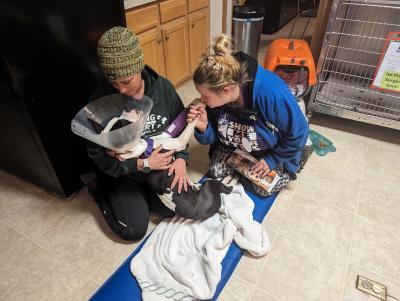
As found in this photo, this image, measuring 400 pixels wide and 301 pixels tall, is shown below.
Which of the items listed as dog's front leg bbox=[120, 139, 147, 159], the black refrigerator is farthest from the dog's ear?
the black refrigerator

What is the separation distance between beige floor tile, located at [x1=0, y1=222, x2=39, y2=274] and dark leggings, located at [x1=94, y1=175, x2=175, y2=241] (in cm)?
32

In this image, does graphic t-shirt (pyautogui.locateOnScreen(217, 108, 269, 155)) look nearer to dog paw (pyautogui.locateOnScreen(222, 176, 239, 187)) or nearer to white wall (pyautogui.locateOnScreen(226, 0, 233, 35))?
dog paw (pyautogui.locateOnScreen(222, 176, 239, 187))

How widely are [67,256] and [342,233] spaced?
3.68 feet

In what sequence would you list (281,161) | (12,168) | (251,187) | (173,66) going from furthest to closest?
(173,66)
(12,168)
(251,187)
(281,161)

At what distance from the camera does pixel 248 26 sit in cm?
243

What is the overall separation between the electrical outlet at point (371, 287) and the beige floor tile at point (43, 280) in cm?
100

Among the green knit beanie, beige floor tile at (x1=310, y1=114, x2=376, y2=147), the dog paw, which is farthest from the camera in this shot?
beige floor tile at (x1=310, y1=114, x2=376, y2=147)

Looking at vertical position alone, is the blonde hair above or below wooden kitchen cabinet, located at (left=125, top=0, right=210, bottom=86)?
above

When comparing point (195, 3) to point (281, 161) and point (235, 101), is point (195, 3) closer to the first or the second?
point (235, 101)

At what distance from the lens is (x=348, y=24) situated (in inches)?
64.6

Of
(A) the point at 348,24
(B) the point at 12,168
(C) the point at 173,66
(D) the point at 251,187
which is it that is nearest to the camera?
(D) the point at 251,187

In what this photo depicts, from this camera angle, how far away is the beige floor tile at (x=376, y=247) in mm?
1076

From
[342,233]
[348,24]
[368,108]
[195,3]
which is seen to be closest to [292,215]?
[342,233]

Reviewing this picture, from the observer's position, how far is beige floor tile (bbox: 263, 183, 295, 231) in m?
1.24
